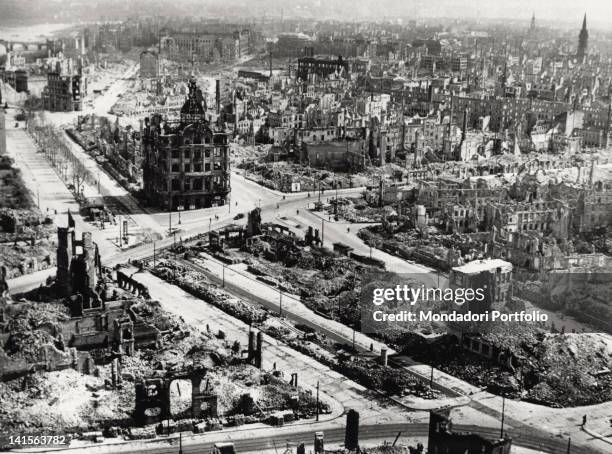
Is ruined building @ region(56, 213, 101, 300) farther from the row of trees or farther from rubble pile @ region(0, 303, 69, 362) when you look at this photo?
the row of trees

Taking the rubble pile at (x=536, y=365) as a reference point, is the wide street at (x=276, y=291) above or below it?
below

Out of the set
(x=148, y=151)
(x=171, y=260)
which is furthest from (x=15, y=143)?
(x=171, y=260)

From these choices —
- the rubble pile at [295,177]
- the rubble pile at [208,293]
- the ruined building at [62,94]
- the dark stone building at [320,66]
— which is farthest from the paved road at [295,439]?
the dark stone building at [320,66]

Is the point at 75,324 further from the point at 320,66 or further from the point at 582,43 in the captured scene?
the point at 582,43

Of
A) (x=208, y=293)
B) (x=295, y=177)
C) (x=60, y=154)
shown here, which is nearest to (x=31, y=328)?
(x=208, y=293)

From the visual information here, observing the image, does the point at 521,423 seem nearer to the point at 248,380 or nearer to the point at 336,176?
the point at 248,380

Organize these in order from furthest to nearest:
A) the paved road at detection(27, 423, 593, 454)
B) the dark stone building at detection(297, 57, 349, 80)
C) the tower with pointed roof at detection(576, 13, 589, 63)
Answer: the dark stone building at detection(297, 57, 349, 80)
the tower with pointed roof at detection(576, 13, 589, 63)
the paved road at detection(27, 423, 593, 454)

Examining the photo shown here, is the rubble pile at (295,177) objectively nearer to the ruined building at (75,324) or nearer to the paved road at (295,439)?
the ruined building at (75,324)

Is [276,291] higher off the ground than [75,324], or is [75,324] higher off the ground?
[75,324]

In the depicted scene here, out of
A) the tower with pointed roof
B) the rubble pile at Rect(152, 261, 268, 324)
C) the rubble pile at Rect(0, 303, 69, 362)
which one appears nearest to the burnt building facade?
the rubble pile at Rect(152, 261, 268, 324)
